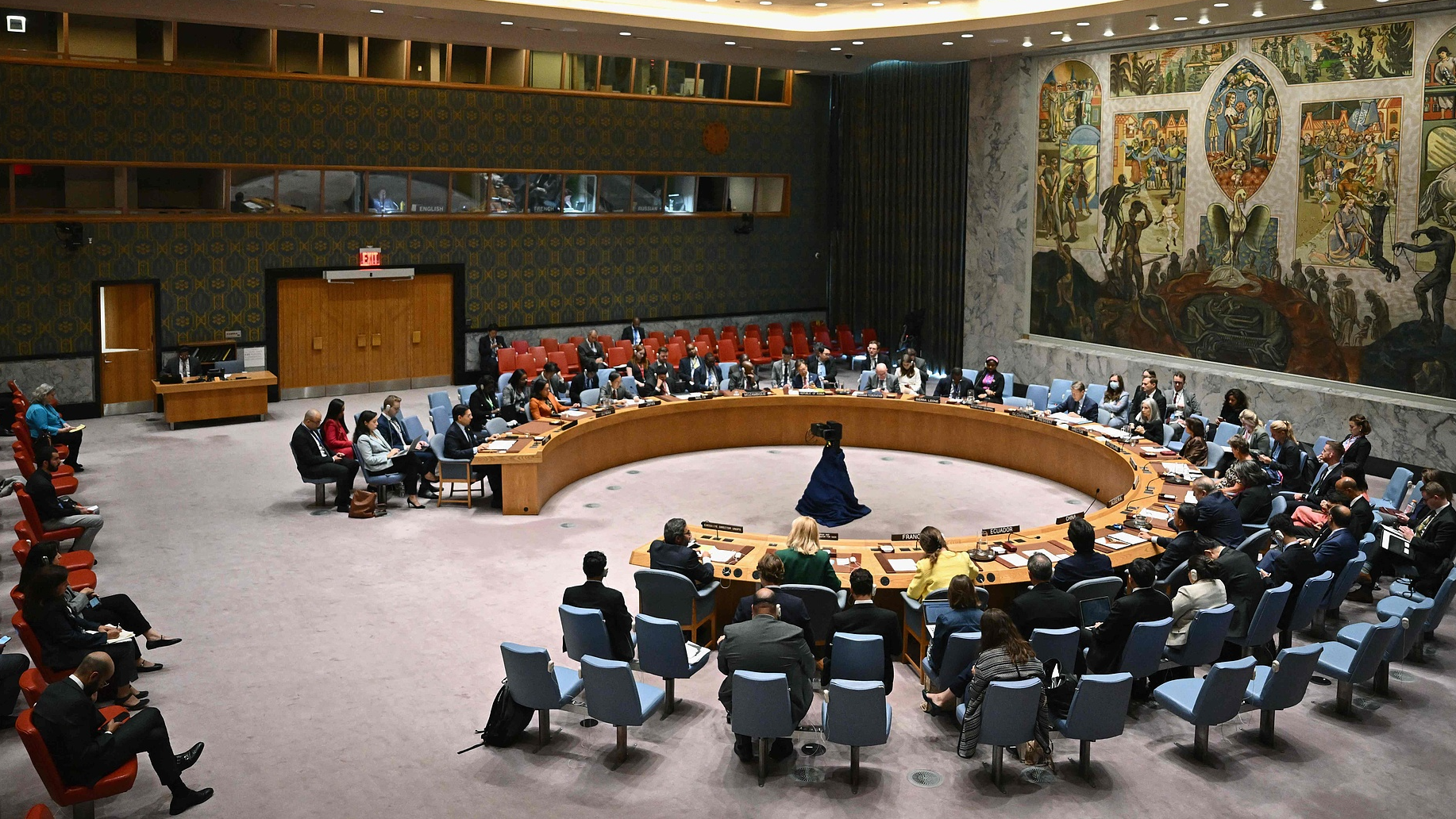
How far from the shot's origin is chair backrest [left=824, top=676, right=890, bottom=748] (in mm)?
6113

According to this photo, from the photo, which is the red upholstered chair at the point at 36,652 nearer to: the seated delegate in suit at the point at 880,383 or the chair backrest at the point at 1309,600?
the chair backrest at the point at 1309,600

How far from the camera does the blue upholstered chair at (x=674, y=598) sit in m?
7.76

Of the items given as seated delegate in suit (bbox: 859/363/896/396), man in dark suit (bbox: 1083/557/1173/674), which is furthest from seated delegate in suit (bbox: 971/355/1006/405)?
man in dark suit (bbox: 1083/557/1173/674)

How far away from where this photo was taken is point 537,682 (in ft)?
21.4

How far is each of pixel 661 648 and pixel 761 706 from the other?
1013 millimetres

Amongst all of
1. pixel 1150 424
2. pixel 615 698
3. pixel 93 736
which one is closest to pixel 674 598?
pixel 615 698

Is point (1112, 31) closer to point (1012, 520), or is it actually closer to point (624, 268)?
point (1012, 520)

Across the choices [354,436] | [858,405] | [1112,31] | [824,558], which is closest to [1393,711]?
[824,558]

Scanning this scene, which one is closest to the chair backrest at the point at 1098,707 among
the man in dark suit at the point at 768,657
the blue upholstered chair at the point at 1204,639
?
the blue upholstered chair at the point at 1204,639

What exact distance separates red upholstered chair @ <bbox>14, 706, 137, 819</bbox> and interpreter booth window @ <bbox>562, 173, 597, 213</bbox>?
14.5 meters

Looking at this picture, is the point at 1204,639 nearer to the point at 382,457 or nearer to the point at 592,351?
the point at 382,457

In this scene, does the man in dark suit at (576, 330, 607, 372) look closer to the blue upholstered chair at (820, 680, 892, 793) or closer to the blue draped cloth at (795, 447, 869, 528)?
the blue draped cloth at (795, 447, 869, 528)

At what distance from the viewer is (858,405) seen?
49.1 feet

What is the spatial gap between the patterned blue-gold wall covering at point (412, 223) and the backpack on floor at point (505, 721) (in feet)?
38.8
